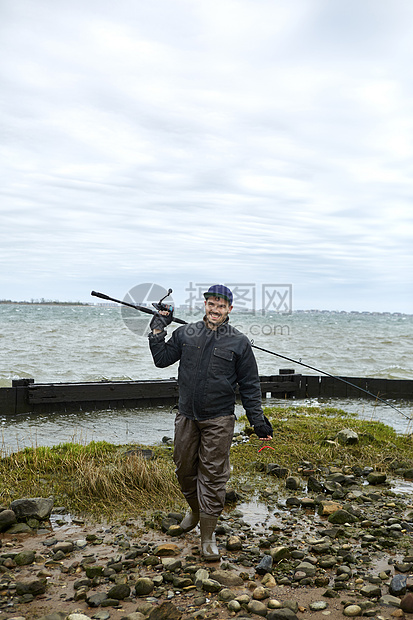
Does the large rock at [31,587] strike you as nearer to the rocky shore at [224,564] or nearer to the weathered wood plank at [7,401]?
the rocky shore at [224,564]

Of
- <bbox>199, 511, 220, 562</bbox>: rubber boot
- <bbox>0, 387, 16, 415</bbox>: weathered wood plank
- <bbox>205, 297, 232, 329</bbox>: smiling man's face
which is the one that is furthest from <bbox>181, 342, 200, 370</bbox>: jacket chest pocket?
<bbox>0, 387, 16, 415</bbox>: weathered wood plank

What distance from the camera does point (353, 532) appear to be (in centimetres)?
508

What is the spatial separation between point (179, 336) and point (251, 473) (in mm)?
3159

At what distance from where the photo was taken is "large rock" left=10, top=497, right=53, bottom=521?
5.14 meters

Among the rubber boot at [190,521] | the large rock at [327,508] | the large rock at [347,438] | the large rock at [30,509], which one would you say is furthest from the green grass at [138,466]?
the large rock at [327,508]

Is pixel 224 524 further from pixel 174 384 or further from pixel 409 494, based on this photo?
pixel 174 384

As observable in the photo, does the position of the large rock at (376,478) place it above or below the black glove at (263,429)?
below

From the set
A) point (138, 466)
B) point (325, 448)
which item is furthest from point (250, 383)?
point (325, 448)

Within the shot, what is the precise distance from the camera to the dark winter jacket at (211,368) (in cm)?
452

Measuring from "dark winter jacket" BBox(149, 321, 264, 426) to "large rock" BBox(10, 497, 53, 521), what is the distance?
6.17 feet

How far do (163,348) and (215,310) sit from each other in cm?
60

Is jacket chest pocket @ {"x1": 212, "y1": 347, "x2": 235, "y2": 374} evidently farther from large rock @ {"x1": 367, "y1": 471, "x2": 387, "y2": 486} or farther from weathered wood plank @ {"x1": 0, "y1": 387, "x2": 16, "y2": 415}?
weathered wood plank @ {"x1": 0, "y1": 387, "x2": 16, "y2": 415}

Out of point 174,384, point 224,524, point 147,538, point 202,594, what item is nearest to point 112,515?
point 147,538

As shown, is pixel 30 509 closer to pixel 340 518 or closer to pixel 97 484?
pixel 97 484
